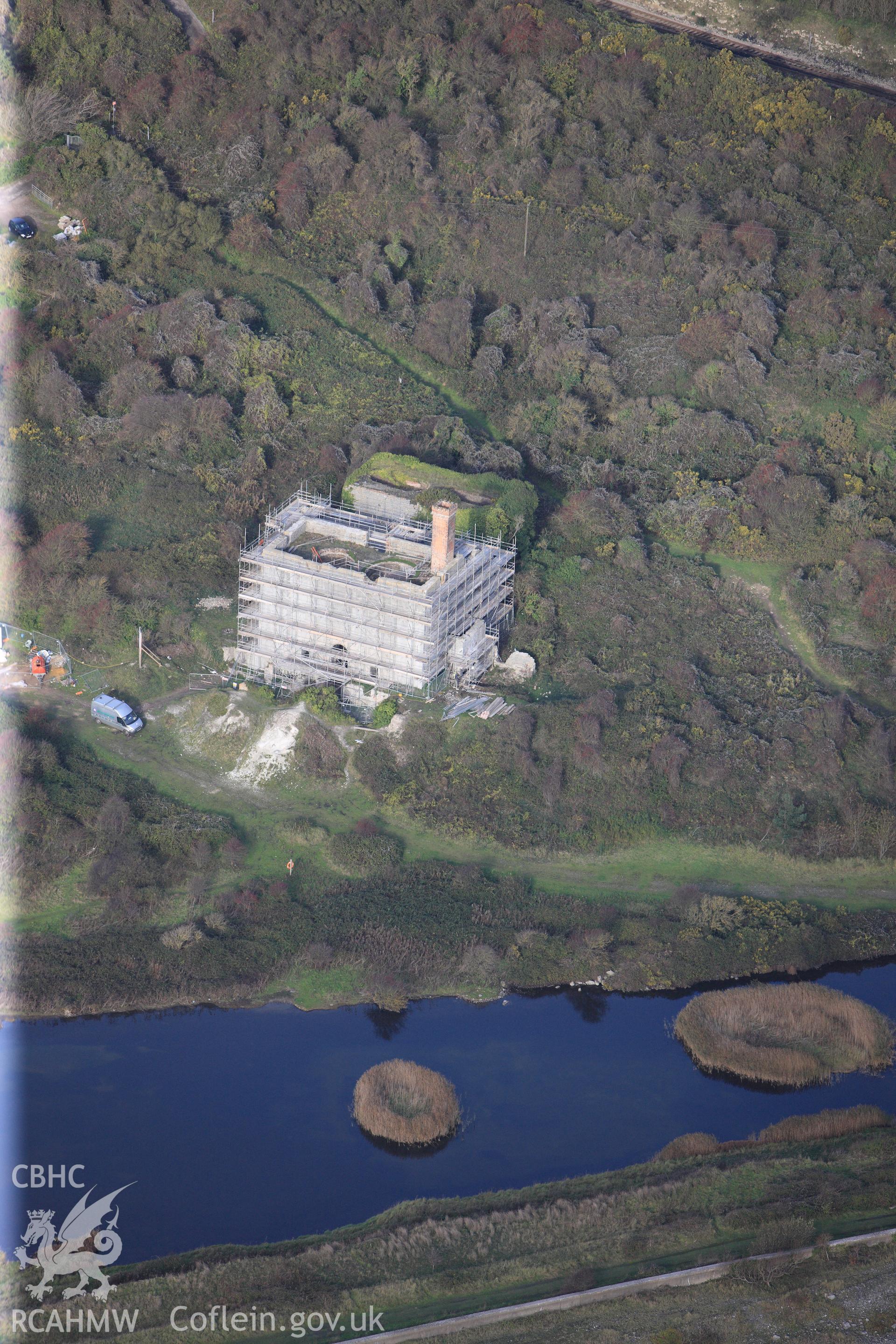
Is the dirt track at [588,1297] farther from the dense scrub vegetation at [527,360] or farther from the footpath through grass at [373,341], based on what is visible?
the footpath through grass at [373,341]

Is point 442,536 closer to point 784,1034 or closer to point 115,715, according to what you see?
point 115,715

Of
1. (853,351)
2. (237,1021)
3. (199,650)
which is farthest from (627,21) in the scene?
(237,1021)

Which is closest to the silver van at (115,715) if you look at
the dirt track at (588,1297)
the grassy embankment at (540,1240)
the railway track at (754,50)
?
the grassy embankment at (540,1240)

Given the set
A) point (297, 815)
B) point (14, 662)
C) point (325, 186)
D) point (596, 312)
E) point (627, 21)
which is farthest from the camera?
point (627, 21)

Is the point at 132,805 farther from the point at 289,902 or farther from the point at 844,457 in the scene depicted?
the point at 844,457

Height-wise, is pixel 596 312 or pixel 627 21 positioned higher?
pixel 627 21

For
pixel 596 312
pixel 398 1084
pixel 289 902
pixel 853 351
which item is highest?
pixel 596 312

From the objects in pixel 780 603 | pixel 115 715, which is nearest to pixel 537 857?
pixel 115 715
